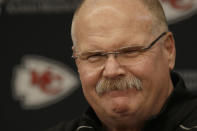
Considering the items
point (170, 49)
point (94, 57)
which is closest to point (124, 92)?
point (94, 57)

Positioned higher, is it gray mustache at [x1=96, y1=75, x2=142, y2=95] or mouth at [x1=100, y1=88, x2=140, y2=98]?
gray mustache at [x1=96, y1=75, x2=142, y2=95]

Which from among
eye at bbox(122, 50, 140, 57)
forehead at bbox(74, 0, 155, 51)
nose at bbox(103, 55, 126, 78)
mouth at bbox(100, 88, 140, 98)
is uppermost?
forehead at bbox(74, 0, 155, 51)

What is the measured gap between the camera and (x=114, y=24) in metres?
1.44

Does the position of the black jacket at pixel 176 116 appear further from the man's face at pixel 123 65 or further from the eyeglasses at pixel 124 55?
the eyeglasses at pixel 124 55

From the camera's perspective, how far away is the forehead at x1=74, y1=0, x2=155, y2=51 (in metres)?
1.43

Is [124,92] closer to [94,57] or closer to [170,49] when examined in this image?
[94,57]

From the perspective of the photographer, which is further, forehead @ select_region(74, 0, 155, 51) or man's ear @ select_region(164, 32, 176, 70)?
man's ear @ select_region(164, 32, 176, 70)

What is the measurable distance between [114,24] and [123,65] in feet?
0.44

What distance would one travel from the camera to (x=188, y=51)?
2338 mm

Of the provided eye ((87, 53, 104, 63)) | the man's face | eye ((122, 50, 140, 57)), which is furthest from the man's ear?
eye ((87, 53, 104, 63))

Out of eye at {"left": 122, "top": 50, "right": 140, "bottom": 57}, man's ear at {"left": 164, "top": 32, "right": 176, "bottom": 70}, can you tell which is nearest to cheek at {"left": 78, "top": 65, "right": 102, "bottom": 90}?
eye at {"left": 122, "top": 50, "right": 140, "bottom": 57}

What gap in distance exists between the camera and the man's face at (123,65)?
142cm

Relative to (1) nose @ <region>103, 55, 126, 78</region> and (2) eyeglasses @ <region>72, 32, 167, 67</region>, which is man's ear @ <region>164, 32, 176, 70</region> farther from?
(1) nose @ <region>103, 55, 126, 78</region>

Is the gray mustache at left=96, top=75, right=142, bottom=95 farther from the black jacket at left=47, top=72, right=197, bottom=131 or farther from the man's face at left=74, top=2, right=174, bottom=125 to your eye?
the black jacket at left=47, top=72, right=197, bottom=131
